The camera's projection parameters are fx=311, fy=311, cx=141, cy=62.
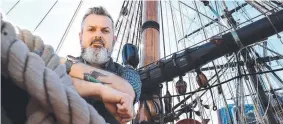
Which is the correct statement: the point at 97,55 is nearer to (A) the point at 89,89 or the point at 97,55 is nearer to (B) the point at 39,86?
(A) the point at 89,89

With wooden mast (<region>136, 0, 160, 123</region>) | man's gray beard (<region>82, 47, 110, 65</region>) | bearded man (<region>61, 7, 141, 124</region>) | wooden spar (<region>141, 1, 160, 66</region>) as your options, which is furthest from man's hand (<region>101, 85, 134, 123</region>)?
wooden spar (<region>141, 1, 160, 66</region>)

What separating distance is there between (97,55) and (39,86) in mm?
626

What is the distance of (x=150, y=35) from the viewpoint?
459cm

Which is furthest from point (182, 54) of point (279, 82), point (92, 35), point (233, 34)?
point (279, 82)

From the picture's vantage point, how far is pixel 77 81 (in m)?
0.87

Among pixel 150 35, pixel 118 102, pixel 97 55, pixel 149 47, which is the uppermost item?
pixel 150 35

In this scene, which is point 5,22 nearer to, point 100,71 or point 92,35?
point 100,71

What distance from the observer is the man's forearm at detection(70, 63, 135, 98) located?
0.88 metres

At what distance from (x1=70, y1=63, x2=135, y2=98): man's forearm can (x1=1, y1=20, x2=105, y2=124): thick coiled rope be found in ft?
1.24

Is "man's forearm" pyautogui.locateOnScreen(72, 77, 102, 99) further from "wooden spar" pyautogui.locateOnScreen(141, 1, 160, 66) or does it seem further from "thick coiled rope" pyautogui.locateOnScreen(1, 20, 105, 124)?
"wooden spar" pyautogui.locateOnScreen(141, 1, 160, 66)

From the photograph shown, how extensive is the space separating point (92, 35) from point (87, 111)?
0.64 metres

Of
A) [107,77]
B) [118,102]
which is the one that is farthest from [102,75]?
[118,102]

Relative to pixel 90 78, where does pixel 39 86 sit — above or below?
below

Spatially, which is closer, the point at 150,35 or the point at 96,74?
the point at 96,74
